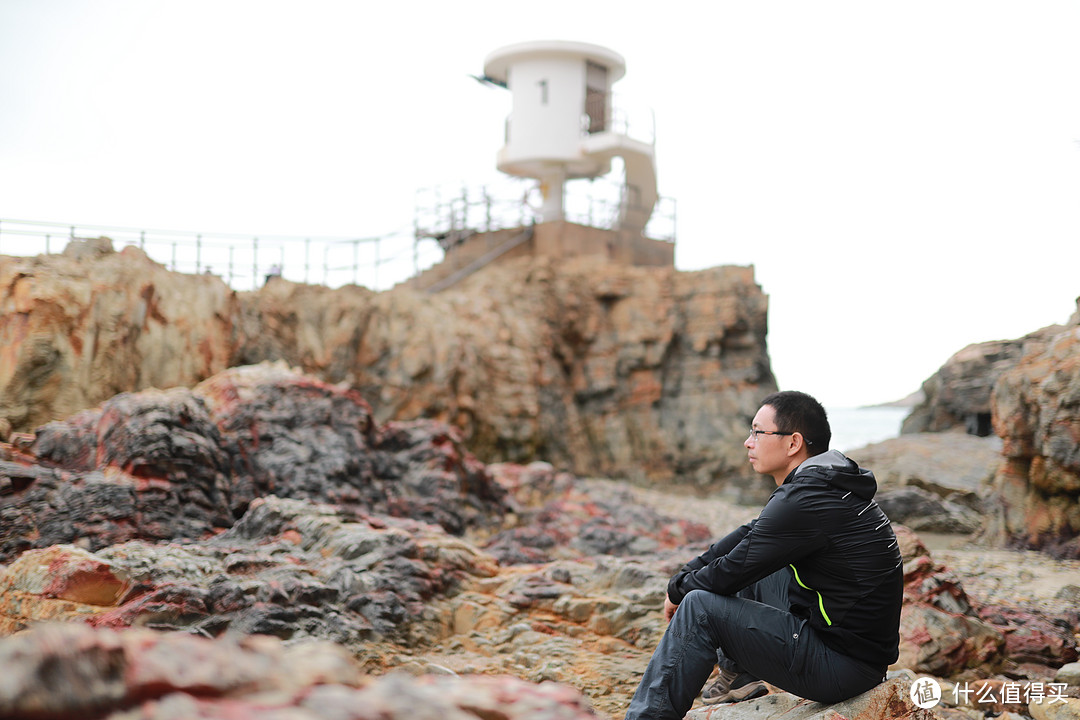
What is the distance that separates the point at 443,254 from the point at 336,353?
26.3ft

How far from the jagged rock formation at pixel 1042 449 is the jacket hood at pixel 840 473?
9514 millimetres

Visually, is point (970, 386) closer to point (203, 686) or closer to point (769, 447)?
point (769, 447)

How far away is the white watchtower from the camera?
31.1 m

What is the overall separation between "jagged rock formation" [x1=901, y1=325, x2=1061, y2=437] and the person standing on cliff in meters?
25.7

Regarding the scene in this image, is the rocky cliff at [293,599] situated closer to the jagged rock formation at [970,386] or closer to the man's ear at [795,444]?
the man's ear at [795,444]

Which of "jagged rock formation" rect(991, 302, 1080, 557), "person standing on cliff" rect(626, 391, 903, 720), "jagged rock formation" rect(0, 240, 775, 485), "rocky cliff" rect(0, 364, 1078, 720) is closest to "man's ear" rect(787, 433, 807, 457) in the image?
"person standing on cliff" rect(626, 391, 903, 720)

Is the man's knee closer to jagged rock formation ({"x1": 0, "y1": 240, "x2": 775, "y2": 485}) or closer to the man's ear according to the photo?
the man's ear

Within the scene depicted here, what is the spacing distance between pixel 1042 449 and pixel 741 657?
10243 mm

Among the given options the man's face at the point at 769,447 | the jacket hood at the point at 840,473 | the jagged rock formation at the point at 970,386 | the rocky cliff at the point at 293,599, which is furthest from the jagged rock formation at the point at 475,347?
the jacket hood at the point at 840,473

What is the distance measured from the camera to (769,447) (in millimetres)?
4152

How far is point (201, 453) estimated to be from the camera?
9086 millimetres

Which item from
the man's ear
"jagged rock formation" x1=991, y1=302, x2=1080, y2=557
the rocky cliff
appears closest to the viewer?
the rocky cliff

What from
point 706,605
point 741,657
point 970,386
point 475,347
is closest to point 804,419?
point 706,605

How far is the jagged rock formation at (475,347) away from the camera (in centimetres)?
1656
